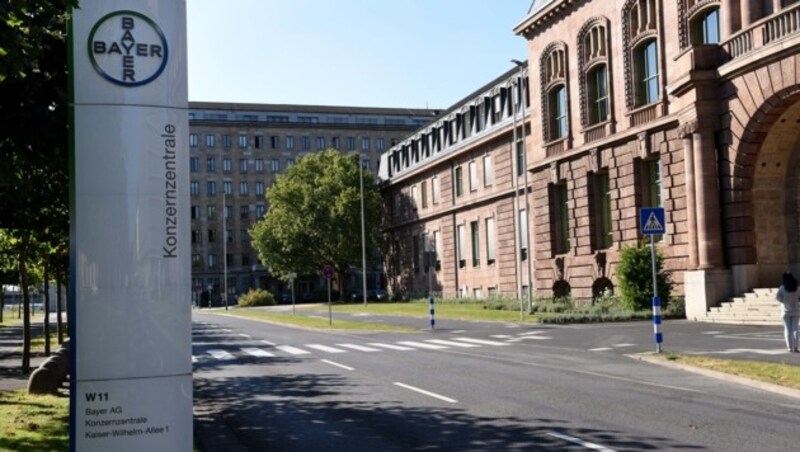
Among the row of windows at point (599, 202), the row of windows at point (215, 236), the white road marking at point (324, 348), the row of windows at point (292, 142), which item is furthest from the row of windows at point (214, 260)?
the white road marking at point (324, 348)

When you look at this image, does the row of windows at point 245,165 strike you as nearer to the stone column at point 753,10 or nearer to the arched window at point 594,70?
the arched window at point 594,70

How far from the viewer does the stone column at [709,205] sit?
29.8 metres

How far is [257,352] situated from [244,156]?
94398 millimetres

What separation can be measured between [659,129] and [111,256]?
3204cm

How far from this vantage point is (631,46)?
3709 cm

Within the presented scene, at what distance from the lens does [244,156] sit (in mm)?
114938

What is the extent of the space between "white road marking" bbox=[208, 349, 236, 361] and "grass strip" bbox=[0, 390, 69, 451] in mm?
7974

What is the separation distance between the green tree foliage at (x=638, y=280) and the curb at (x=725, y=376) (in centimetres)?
1535

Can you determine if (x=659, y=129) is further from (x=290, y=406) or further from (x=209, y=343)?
(x=290, y=406)

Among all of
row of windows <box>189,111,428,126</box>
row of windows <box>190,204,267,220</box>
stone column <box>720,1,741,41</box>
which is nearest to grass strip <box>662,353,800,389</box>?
stone column <box>720,1,741,41</box>

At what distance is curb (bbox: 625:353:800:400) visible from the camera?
12109mm

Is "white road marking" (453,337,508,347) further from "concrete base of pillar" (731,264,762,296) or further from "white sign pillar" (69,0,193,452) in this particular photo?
"white sign pillar" (69,0,193,452)

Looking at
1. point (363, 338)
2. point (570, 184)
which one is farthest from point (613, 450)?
point (570, 184)

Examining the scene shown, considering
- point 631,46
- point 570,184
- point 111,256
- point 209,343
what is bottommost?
point 209,343
